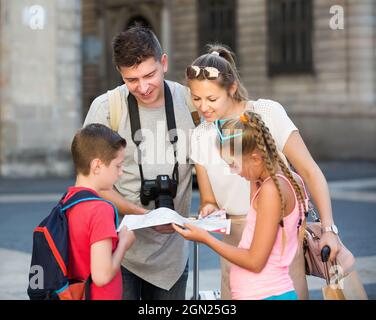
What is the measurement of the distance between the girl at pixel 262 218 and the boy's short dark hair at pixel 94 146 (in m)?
0.38

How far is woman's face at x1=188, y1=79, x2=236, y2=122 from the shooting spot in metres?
3.63

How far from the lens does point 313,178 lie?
3529 mm

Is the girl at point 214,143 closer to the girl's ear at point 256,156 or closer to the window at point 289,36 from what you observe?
the girl's ear at point 256,156

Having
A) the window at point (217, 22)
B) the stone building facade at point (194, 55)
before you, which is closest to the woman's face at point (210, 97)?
the stone building facade at point (194, 55)

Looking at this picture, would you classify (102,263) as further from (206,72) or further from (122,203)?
(206,72)

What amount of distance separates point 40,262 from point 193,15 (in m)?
25.3

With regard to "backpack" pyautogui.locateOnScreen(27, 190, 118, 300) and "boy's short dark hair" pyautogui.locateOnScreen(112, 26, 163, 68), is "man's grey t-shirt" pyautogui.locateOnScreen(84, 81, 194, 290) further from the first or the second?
"backpack" pyautogui.locateOnScreen(27, 190, 118, 300)

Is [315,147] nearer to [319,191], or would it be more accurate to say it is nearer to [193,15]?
[193,15]

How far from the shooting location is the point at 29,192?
51.6 feet

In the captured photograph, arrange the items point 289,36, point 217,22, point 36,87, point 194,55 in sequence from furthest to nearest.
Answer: point 194,55
point 217,22
point 289,36
point 36,87

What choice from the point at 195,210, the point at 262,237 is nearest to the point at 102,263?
the point at 262,237

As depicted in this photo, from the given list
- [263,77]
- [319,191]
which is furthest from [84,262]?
[263,77]

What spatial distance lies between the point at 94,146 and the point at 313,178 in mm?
887

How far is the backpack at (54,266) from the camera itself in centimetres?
314
